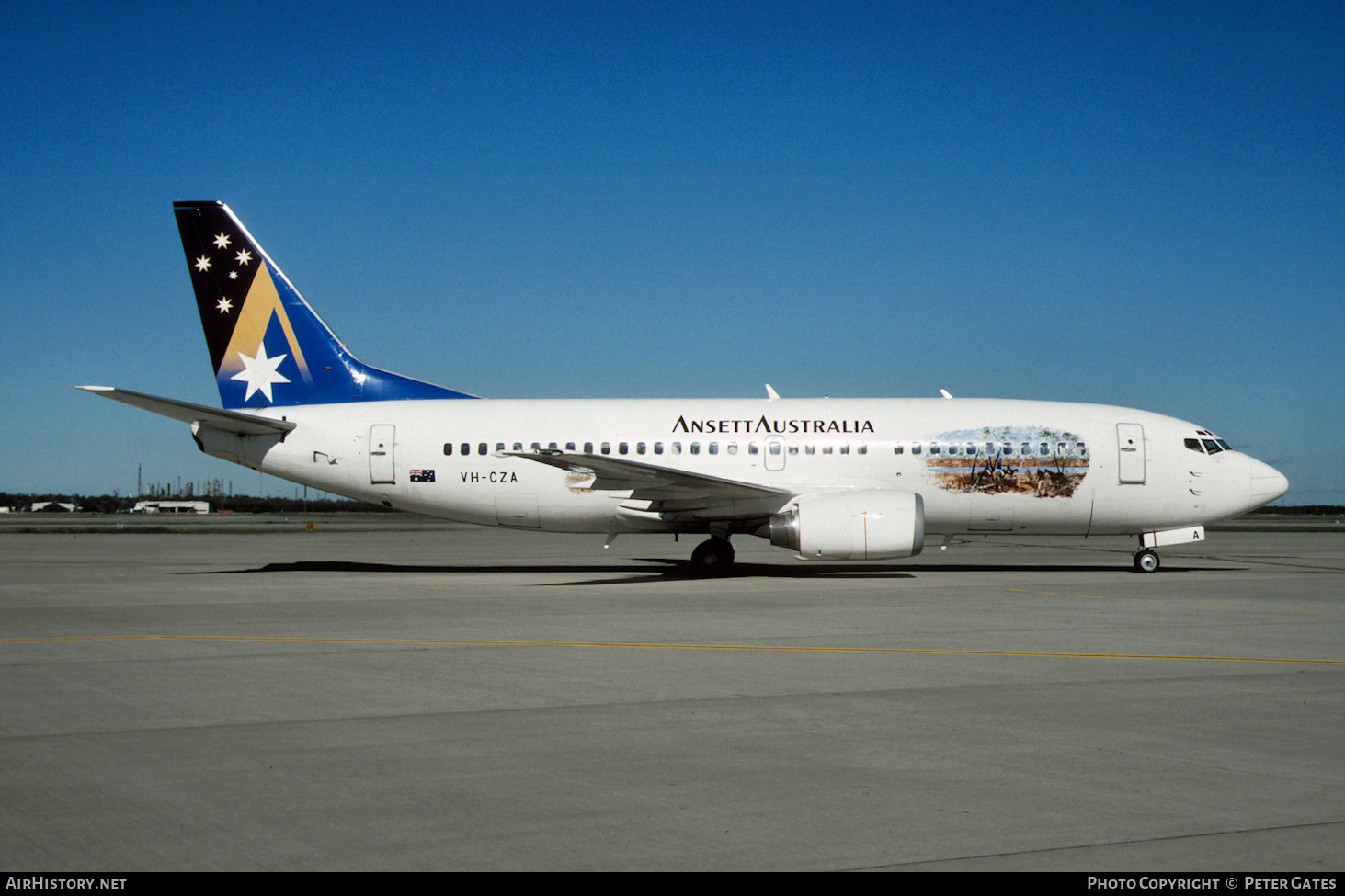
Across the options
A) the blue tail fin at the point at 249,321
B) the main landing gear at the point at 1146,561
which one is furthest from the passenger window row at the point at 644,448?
the main landing gear at the point at 1146,561

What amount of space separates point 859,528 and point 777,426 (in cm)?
364

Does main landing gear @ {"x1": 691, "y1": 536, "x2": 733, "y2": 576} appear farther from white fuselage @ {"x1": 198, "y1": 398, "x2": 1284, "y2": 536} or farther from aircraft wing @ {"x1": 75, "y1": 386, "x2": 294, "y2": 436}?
aircraft wing @ {"x1": 75, "y1": 386, "x2": 294, "y2": 436}

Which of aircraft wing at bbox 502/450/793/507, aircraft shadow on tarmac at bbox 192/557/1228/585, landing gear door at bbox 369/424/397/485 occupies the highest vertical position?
landing gear door at bbox 369/424/397/485

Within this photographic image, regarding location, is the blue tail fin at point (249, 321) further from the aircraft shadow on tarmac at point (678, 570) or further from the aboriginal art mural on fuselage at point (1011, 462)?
the aboriginal art mural on fuselage at point (1011, 462)

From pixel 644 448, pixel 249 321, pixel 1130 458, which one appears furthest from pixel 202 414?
pixel 1130 458

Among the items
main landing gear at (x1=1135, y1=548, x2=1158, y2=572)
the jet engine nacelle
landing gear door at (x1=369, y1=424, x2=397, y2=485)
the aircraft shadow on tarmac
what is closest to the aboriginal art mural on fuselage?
the aircraft shadow on tarmac

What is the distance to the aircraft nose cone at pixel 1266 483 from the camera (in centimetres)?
2420

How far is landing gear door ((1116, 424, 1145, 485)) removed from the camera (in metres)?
24.0

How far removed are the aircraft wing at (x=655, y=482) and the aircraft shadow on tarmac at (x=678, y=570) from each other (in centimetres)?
161

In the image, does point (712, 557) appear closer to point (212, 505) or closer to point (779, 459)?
point (779, 459)

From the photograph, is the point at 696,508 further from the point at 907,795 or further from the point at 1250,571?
the point at 907,795

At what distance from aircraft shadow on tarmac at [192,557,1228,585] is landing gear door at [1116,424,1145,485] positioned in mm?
2004

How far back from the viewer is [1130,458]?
24047mm

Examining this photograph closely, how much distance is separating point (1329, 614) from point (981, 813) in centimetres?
1204
